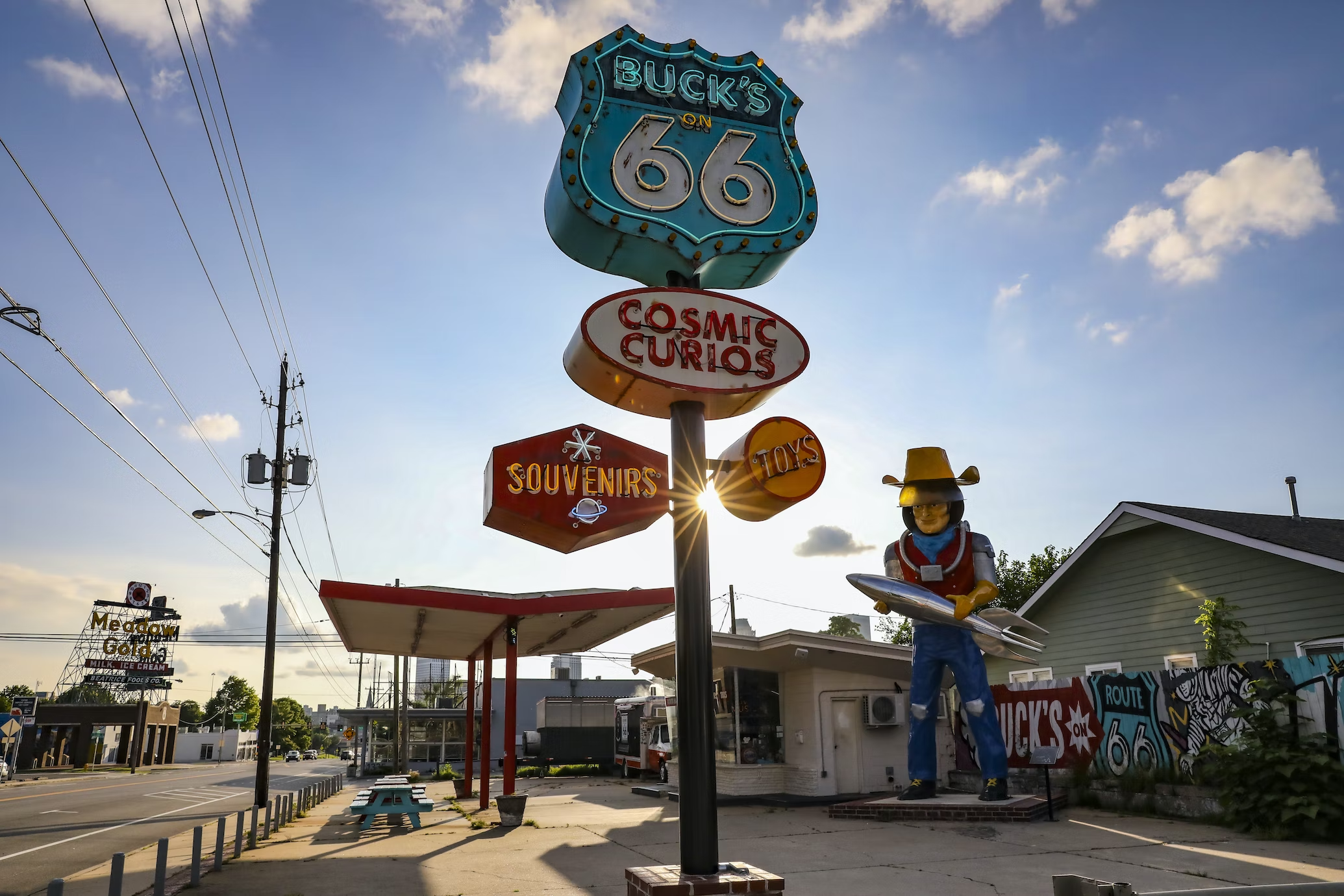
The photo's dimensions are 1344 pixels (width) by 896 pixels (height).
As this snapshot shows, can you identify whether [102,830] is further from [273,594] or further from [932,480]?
[932,480]

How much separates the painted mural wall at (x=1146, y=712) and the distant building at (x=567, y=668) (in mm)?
52537

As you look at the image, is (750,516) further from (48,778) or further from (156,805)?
(48,778)

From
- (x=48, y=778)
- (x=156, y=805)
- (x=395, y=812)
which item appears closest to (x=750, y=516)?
(x=395, y=812)

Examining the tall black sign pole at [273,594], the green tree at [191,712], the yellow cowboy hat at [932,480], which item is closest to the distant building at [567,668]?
the tall black sign pole at [273,594]

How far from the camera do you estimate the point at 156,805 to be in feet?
85.5

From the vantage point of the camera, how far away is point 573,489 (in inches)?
255

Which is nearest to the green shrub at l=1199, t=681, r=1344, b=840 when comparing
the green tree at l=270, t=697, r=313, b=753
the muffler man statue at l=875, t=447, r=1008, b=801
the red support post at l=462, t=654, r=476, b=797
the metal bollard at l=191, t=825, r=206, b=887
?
the muffler man statue at l=875, t=447, r=1008, b=801

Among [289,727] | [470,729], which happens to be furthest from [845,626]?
[289,727]

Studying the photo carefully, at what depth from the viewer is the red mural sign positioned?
655 inches

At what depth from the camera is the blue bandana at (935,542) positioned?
14.6 metres

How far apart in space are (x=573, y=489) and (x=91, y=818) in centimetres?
2200

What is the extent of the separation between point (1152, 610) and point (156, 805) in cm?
2728

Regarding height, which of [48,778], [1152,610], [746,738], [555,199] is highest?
[555,199]

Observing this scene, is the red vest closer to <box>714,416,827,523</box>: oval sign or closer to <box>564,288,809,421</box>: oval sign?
<box>564,288,809,421</box>: oval sign
